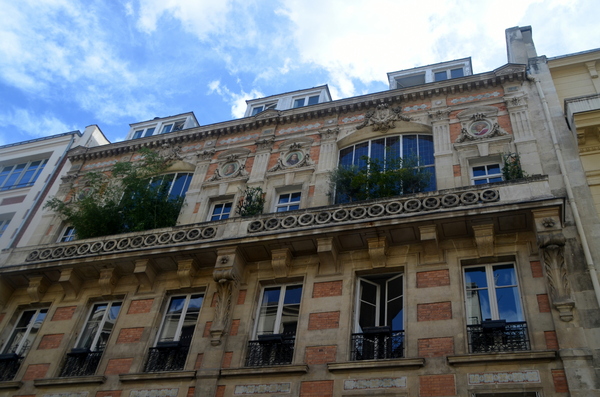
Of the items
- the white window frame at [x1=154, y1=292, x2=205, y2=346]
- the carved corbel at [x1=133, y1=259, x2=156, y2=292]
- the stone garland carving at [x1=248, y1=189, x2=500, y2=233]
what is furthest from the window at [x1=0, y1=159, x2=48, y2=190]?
the stone garland carving at [x1=248, y1=189, x2=500, y2=233]

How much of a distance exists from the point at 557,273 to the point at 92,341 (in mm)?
12329

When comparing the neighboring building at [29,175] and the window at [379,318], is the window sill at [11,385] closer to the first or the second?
the neighboring building at [29,175]

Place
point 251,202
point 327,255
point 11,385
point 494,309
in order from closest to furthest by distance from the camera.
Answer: point 494,309 → point 327,255 → point 11,385 → point 251,202

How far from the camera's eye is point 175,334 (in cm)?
1486

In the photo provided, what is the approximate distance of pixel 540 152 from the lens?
15695 mm

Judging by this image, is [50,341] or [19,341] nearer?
[50,341]

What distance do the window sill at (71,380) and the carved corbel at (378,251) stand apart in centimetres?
757

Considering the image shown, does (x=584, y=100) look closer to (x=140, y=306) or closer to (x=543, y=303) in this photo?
(x=543, y=303)

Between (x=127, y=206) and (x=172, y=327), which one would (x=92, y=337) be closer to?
(x=172, y=327)

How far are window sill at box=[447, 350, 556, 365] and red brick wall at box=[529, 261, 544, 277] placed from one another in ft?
7.01

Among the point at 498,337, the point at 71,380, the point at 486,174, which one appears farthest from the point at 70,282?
the point at 486,174

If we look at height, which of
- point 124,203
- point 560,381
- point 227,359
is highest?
point 124,203

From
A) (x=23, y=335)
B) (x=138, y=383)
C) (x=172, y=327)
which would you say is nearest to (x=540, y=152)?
(x=172, y=327)

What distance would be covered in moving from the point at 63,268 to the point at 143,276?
2713 mm
